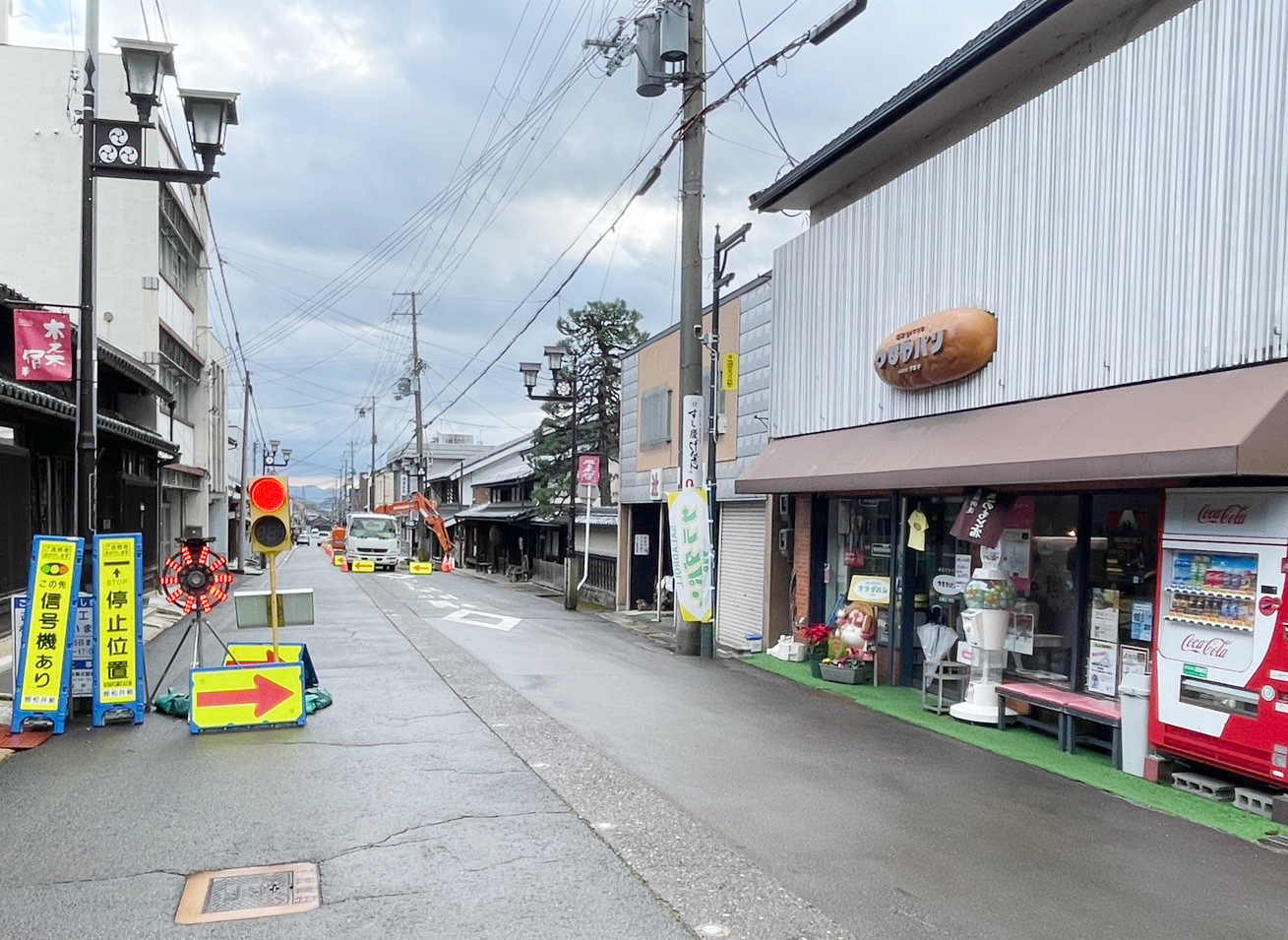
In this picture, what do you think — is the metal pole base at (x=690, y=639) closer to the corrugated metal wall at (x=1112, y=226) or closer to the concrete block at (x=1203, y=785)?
the corrugated metal wall at (x=1112, y=226)

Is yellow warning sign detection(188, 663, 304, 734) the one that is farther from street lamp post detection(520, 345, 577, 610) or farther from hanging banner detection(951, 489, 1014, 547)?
street lamp post detection(520, 345, 577, 610)

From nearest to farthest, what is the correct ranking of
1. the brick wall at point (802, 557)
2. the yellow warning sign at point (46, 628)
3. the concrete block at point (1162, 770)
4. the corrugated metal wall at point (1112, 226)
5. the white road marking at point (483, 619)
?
the corrugated metal wall at point (1112, 226)
the concrete block at point (1162, 770)
the yellow warning sign at point (46, 628)
the brick wall at point (802, 557)
the white road marking at point (483, 619)

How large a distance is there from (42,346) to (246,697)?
6.11m

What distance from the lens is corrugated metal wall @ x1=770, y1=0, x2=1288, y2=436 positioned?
7.68m

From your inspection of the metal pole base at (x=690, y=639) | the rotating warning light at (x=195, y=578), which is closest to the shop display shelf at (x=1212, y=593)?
the rotating warning light at (x=195, y=578)

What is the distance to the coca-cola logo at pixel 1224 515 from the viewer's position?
7379 mm

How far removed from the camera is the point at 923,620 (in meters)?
12.8

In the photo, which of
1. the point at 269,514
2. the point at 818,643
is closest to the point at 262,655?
the point at 269,514

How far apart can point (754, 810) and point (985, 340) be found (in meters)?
6.08

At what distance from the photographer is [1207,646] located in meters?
Result: 7.57

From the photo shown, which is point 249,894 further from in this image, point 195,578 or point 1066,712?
point 1066,712

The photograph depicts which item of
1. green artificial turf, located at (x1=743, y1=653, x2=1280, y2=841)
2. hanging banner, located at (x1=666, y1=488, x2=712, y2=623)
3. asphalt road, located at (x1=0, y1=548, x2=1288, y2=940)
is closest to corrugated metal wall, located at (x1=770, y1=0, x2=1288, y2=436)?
hanging banner, located at (x1=666, y1=488, x2=712, y2=623)

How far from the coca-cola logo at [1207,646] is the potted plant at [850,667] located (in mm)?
5495

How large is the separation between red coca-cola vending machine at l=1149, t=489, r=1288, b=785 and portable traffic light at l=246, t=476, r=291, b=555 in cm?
777
